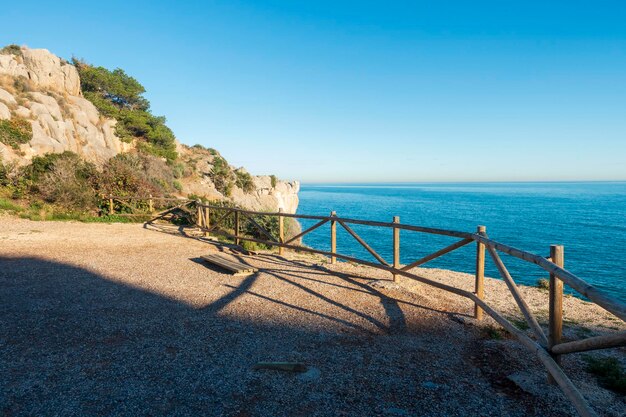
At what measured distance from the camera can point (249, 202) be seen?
37094mm

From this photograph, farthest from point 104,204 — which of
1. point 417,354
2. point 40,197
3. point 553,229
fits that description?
point 553,229

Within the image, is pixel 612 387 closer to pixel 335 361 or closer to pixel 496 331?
pixel 496 331

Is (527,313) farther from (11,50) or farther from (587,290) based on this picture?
(11,50)

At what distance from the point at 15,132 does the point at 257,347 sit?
2612 centimetres

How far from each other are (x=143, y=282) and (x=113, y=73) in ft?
139

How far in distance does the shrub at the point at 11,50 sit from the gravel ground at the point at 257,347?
35.3 meters

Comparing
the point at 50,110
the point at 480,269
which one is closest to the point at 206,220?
the point at 480,269

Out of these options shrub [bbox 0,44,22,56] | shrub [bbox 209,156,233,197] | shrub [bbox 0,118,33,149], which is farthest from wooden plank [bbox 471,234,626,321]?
shrub [bbox 0,44,22,56]

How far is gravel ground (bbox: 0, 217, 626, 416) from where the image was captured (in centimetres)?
345

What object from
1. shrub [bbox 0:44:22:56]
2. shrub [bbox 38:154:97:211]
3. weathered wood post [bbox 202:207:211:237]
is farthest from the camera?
shrub [bbox 0:44:22:56]

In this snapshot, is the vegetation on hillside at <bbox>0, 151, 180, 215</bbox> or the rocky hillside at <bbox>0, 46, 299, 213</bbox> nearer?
the vegetation on hillside at <bbox>0, 151, 180, 215</bbox>

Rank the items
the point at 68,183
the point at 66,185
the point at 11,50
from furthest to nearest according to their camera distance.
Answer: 1. the point at 11,50
2. the point at 68,183
3. the point at 66,185

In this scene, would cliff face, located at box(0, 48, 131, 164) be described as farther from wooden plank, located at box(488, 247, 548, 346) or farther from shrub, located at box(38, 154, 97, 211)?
wooden plank, located at box(488, 247, 548, 346)

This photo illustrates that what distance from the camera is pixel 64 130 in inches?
1035
